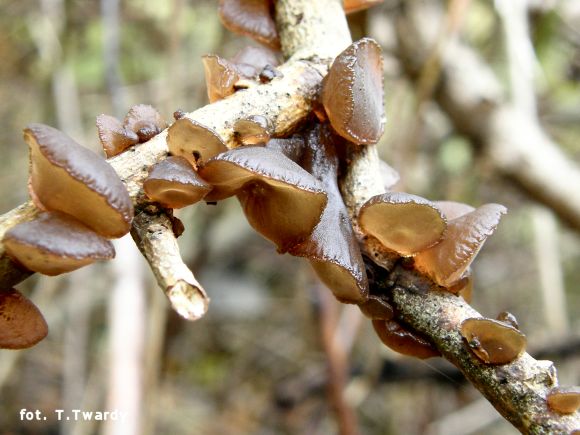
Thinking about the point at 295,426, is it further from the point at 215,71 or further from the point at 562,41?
the point at 215,71

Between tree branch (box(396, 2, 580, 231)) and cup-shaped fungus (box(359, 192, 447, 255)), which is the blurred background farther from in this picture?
cup-shaped fungus (box(359, 192, 447, 255))

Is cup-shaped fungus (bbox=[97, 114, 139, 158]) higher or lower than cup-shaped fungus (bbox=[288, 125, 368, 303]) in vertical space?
higher

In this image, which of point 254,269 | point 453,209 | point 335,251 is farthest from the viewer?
point 254,269

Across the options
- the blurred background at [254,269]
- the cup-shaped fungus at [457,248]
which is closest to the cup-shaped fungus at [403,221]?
the cup-shaped fungus at [457,248]

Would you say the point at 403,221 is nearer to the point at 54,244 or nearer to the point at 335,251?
the point at 335,251

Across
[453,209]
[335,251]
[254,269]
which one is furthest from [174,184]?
[254,269]

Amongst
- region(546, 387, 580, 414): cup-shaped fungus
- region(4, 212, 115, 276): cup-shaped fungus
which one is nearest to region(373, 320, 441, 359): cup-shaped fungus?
region(546, 387, 580, 414): cup-shaped fungus
